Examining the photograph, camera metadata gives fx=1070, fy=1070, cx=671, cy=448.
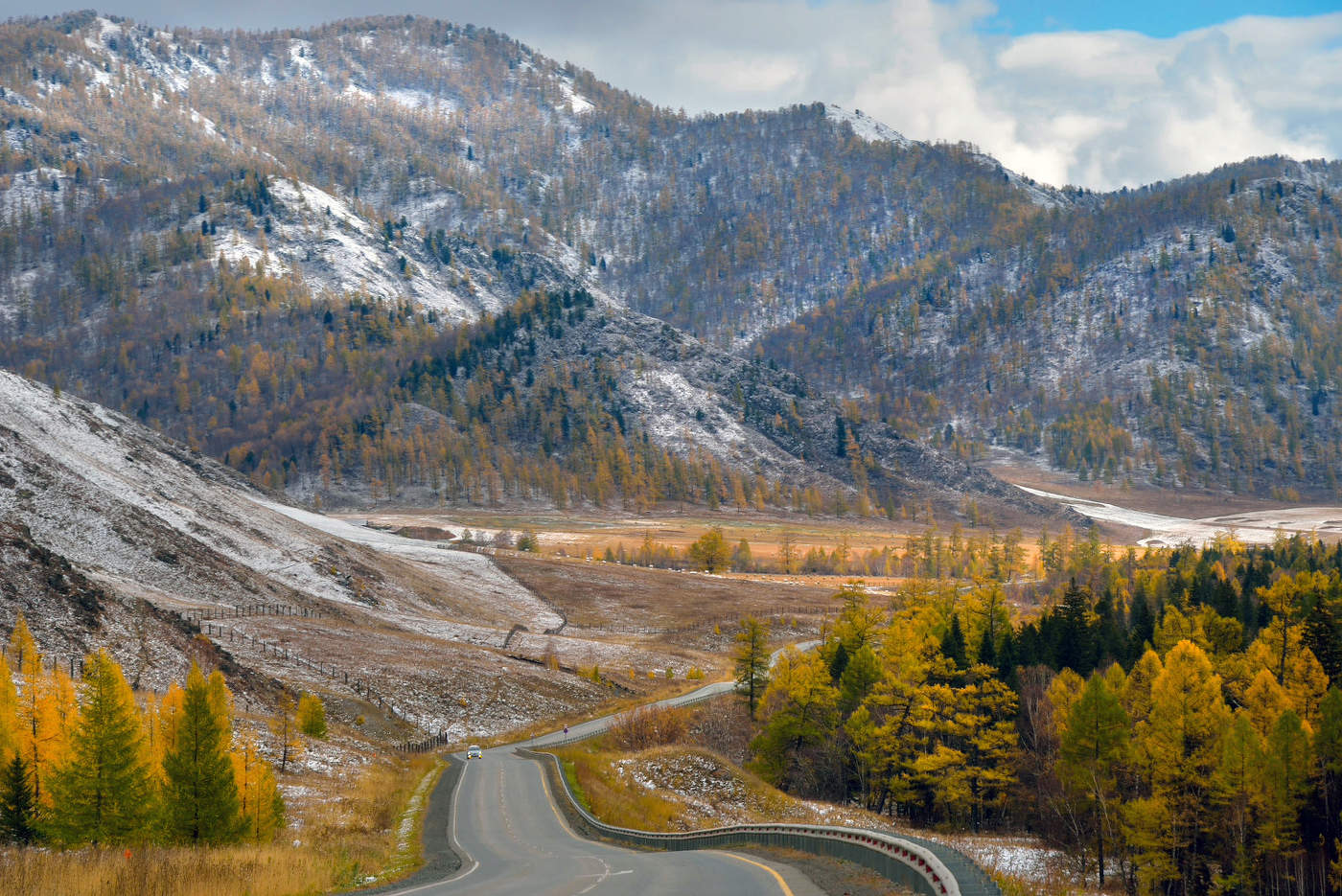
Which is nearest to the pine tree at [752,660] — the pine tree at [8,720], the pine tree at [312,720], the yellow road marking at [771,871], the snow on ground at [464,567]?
the pine tree at [312,720]

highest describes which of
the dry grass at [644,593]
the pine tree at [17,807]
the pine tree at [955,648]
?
the pine tree at [17,807]

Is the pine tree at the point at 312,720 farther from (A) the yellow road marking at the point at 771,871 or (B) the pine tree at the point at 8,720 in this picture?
(A) the yellow road marking at the point at 771,871

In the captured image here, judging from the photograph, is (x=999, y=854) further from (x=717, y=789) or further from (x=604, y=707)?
(x=604, y=707)

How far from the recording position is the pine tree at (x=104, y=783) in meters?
30.1

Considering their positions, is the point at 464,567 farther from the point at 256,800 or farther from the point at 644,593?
the point at 256,800

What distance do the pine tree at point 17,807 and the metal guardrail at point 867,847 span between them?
1883cm

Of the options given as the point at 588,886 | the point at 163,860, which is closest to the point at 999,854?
the point at 588,886

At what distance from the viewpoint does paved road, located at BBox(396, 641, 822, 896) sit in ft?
83.3

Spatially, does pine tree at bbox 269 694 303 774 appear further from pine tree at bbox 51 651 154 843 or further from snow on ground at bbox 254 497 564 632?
A: snow on ground at bbox 254 497 564 632

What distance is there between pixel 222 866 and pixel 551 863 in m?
10.3

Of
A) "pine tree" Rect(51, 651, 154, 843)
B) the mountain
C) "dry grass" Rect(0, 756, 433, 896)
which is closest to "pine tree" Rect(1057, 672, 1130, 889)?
"dry grass" Rect(0, 756, 433, 896)

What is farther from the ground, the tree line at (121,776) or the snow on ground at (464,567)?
the tree line at (121,776)

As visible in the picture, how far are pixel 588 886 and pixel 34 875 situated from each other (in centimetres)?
1195

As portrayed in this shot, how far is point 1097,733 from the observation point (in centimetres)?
5316
